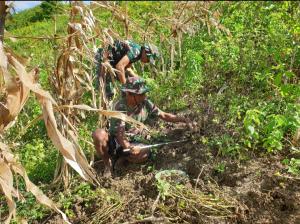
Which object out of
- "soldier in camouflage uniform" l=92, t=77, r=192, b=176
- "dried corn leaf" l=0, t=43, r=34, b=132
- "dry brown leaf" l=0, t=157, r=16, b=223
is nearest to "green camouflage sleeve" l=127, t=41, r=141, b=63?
"soldier in camouflage uniform" l=92, t=77, r=192, b=176

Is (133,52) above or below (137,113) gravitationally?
above

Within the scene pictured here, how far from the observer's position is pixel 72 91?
3.80m

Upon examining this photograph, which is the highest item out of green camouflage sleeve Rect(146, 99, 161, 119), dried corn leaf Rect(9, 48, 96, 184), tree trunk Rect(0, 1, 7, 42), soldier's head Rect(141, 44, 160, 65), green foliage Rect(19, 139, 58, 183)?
tree trunk Rect(0, 1, 7, 42)

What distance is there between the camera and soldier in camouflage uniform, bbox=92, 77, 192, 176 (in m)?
3.86

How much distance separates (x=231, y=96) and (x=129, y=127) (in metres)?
0.93

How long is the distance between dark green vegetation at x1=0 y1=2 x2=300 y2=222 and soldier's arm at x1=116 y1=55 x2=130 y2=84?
50 cm

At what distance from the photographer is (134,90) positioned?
3.87m

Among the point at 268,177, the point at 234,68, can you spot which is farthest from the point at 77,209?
the point at 234,68

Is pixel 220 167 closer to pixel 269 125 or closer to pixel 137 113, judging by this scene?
pixel 269 125

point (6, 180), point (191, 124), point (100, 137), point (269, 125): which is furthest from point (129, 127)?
point (6, 180)

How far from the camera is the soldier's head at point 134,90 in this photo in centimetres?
386

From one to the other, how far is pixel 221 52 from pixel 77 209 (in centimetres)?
217

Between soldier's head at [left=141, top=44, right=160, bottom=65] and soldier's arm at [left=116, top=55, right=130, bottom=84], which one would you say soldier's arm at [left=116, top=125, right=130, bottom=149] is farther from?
soldier's head at [left=141, top=44, right=160, bottom=65]

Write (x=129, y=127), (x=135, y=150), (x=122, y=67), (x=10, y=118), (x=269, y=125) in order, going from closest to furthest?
(x=10, y=118), (x=269, y=125), (x=135, y=150), (x=129, y=127), (x=122, y=67)
